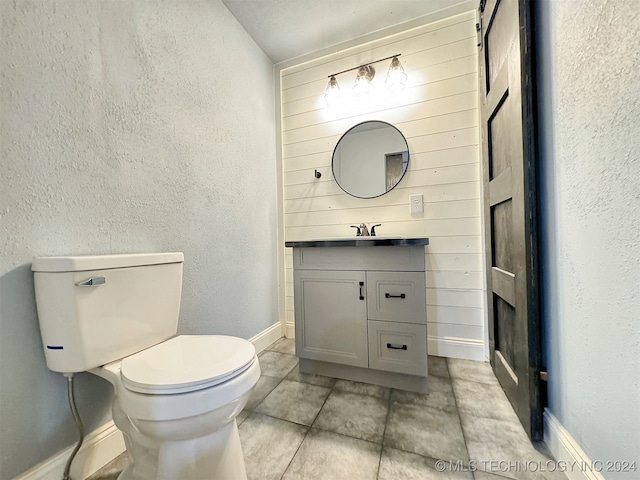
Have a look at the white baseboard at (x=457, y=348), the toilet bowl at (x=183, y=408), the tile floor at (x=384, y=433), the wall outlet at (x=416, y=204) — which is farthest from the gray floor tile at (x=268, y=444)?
the wall outlet at (x=416, y=204)

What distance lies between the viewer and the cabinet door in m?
1.41

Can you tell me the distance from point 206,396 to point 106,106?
114 centimetres

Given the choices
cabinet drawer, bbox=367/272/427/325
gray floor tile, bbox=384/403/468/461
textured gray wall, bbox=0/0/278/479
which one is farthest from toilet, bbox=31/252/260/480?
cabinet drawer, bbox=367/272/427/325

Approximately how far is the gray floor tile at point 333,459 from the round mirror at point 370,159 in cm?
148

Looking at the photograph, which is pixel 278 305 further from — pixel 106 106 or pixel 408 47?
pixel 408 47

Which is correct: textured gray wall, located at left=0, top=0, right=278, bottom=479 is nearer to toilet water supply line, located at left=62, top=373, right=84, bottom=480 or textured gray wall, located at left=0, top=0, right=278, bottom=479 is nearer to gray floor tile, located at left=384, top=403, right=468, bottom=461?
toilet water supply line, located at left=62, top=373, right=84, bottom=480

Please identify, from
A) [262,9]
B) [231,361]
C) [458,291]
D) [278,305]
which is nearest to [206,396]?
[231,361]

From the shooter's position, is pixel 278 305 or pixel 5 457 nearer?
pixel 5 457

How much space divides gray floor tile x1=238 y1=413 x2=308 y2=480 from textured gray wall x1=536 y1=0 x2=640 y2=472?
3.14 ft

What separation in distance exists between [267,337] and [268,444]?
966mm

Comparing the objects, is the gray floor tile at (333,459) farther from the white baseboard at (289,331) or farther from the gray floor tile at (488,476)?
the white baseboard at (289,331)

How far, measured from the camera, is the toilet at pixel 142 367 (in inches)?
26.4

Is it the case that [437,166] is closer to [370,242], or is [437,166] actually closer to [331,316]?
[370,242]

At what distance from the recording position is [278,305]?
2.14m
